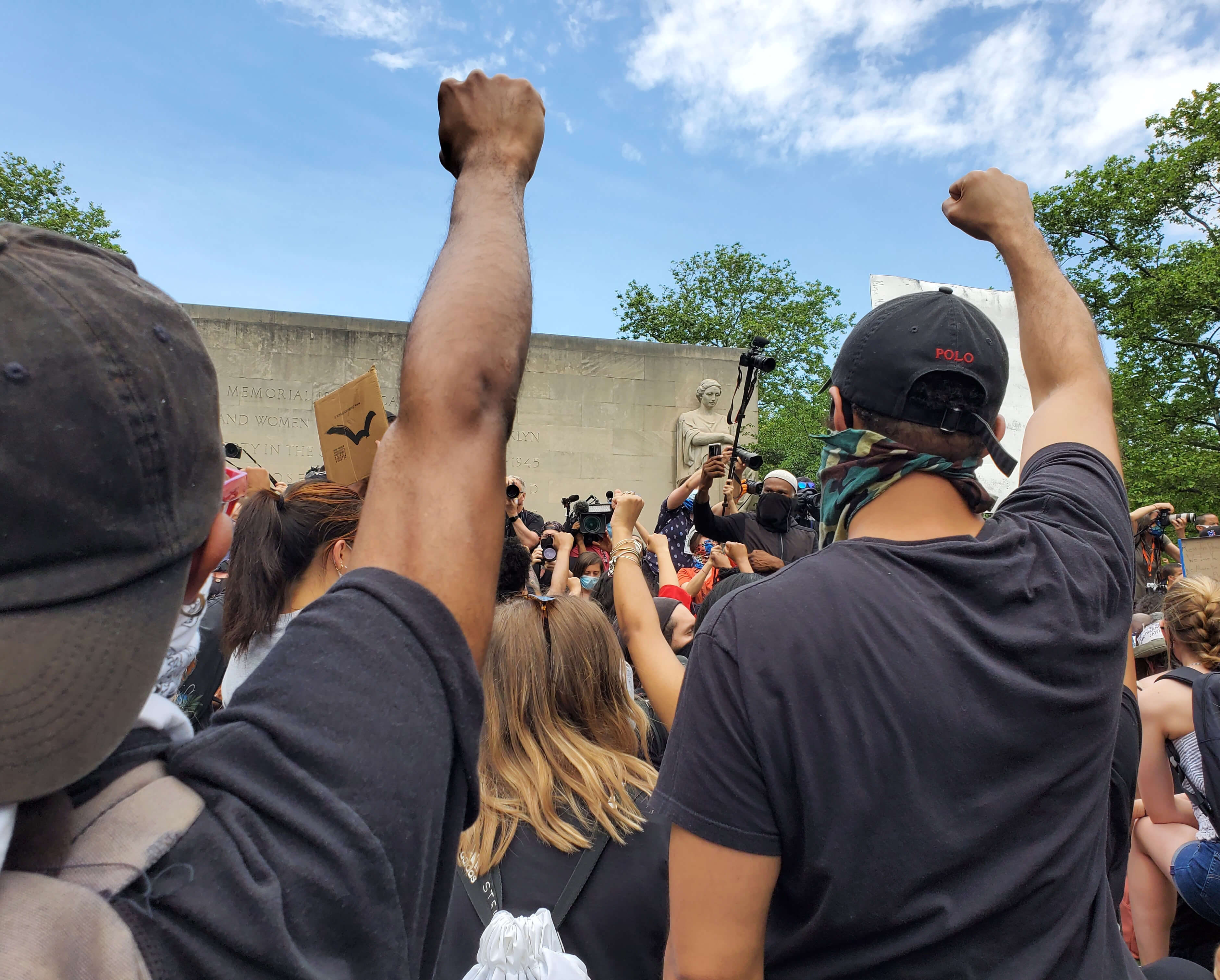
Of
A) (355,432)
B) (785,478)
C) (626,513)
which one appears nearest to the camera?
(355,432)

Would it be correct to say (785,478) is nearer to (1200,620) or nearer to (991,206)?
(1200,620)

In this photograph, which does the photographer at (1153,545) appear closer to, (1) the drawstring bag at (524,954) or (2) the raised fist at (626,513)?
(2) the raised fist at (626,513)

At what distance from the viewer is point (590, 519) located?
696 cm

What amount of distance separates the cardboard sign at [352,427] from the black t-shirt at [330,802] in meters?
1.29

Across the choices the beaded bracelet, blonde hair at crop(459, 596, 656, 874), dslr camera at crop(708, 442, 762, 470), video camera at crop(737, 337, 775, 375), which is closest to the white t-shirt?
blonde hair at crop(459, 596, 656, 874)

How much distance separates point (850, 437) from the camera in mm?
1519

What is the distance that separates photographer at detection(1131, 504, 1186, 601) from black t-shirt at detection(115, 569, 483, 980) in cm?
733

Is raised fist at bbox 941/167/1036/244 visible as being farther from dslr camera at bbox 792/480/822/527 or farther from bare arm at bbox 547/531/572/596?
dslr camera at bbox 792/480/822/527

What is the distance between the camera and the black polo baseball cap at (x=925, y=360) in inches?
58.5

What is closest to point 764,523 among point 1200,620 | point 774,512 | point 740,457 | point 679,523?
point 774,512

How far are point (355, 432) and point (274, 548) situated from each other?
798mm

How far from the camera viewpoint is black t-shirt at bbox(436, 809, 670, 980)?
1.80 metres

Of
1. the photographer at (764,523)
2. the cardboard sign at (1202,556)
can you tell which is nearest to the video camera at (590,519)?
the photographer at (764,523)

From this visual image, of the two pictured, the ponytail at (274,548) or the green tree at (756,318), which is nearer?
the ponytail at (274,548)
